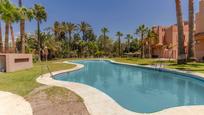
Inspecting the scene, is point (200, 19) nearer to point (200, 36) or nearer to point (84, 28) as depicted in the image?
point (200, 36)

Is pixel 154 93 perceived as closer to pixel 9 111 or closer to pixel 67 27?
pixel 9 111

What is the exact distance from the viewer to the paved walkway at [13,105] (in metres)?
6.44

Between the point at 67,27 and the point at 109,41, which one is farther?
the point at 109,41

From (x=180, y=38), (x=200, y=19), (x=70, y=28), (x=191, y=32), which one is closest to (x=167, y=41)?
(x=200, y=19)

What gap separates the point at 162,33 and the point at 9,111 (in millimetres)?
42679

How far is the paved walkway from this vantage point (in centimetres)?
644

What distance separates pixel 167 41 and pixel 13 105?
4101cm

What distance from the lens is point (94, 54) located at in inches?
2426

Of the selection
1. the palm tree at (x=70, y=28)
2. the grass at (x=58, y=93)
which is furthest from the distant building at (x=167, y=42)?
the grass at (x=58, y=93)

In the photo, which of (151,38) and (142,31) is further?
(142,31)

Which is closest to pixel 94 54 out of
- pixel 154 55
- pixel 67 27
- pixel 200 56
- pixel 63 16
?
pixel 67 27

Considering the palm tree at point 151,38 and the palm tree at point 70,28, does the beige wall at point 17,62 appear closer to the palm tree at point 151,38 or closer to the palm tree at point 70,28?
the palm tree at point 151,38

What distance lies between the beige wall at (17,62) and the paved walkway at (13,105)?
30.5ft

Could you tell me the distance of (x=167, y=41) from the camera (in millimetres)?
44312
